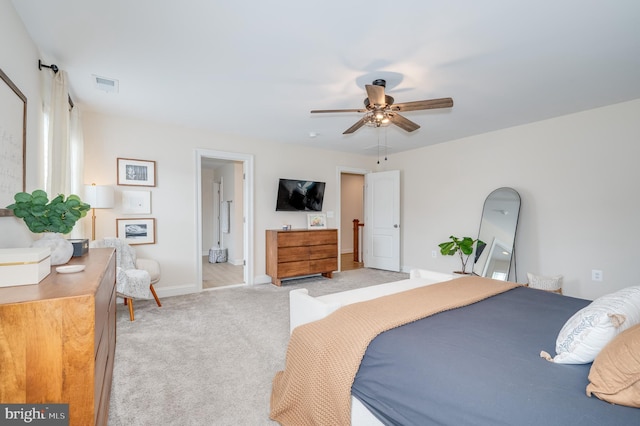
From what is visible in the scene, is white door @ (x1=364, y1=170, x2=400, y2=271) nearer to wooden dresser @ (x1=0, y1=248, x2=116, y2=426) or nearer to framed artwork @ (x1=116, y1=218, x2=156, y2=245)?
framed artwork @ (x1=116, y1=218, x2=156, y2=245)

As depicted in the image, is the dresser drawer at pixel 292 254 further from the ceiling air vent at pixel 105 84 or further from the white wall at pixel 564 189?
the ceiling air vent at pixel 105 84

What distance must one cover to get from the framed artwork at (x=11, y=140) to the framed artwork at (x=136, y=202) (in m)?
2.08

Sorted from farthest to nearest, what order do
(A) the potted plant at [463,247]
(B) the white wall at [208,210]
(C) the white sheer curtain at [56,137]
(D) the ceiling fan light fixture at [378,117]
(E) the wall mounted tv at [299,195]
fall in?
1. (B) the white wall at [208,210]
2. (E) the wall mounted tv at [299,195]
3. (A) the potted plant at [463,247]
4. (D) the ceiling fan light fixture at [378,117]
5. (C) the white sheer curtain at [56,137]

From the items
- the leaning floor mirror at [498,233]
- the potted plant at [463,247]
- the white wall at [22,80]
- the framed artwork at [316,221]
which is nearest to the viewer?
the white wall at [22,80]

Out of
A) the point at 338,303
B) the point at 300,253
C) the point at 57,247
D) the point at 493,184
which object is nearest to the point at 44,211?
the point at 57,247

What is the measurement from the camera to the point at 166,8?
1760mm

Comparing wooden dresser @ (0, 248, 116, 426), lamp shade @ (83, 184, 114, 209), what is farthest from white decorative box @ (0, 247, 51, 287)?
lamp shade @ (83, 184, 114, 209)

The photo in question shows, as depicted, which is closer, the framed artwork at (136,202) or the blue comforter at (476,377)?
the blue comforter at (476,377)

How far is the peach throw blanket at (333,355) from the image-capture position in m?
1.32

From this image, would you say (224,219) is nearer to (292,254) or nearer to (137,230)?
(292,254)

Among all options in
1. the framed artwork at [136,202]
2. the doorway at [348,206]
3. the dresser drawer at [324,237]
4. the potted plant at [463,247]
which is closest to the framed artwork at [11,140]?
the framed artwork at [136,202]

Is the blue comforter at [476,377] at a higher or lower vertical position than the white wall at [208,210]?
lower

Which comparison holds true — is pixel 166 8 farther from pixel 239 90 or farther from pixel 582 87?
pixel 582 87

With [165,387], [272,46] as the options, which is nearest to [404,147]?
[272,46]
